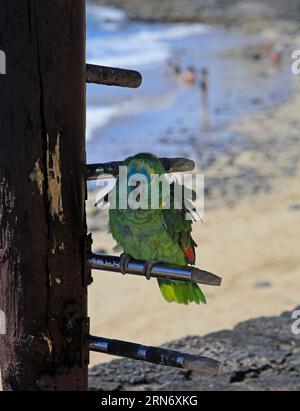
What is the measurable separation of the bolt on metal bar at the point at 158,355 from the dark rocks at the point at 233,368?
4.44 ft

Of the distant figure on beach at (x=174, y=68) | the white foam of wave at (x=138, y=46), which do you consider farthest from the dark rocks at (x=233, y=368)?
the white foam of wave at (x=138, y=46)

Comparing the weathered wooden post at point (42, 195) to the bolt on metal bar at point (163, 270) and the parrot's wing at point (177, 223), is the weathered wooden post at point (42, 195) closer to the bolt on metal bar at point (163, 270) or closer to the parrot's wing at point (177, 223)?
the bolt on metal bar at point (163, 270)

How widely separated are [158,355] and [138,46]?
25.3 meters

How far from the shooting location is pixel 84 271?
2.33 metres

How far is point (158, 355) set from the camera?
239cm

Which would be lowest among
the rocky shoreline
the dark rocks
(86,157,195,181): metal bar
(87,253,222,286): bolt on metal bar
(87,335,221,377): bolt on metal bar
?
the dark rocks

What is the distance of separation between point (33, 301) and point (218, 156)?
9.38 metres

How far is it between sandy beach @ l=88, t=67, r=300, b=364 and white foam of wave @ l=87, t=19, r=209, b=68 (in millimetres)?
11282

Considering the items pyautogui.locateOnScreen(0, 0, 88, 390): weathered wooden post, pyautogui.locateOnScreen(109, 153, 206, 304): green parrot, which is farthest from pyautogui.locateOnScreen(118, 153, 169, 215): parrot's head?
pyautogui.locateOnScreen(0, 0, 88, 390): weathered wooden post

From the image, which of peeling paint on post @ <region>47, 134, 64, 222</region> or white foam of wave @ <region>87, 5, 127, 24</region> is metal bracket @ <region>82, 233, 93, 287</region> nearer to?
peeling paint on post @ <region>47, 134, 64, 222</region>

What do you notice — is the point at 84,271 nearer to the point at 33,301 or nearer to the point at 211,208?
the point at 33,301

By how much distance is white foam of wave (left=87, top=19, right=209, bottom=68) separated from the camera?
2284cm
